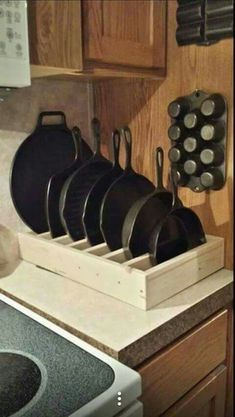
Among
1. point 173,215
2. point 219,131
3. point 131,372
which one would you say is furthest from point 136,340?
point 219,131

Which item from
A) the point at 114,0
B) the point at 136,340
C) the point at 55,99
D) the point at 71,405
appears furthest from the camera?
the point at 55,99

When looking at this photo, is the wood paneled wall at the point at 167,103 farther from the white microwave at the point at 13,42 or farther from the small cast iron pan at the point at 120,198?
the white microwave at the point at 13,42

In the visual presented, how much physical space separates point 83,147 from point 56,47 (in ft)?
1.36

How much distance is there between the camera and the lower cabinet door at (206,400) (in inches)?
32.9

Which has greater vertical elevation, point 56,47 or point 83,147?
point 56,47

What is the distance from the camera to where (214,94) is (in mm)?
964

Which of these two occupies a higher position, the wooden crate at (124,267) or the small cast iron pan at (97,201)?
the small cast iron pan at (97,201)

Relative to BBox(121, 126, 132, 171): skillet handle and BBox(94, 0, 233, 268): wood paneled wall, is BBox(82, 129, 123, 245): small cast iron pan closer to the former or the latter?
BBox(121, 126, 132, 171): skillet handle

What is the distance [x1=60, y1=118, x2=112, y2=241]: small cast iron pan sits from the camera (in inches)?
41.8

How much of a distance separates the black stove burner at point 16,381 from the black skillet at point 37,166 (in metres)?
0.53

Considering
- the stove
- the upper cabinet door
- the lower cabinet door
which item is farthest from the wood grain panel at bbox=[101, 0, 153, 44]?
the lower cabinet door

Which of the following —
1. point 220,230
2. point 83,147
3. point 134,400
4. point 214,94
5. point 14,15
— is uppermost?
point 14,15

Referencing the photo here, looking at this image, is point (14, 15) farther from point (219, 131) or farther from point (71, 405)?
point (71, 405)

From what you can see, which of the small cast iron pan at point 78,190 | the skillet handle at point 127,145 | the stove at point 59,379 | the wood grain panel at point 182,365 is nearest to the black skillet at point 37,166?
the small cast iron pan at point 78,190
